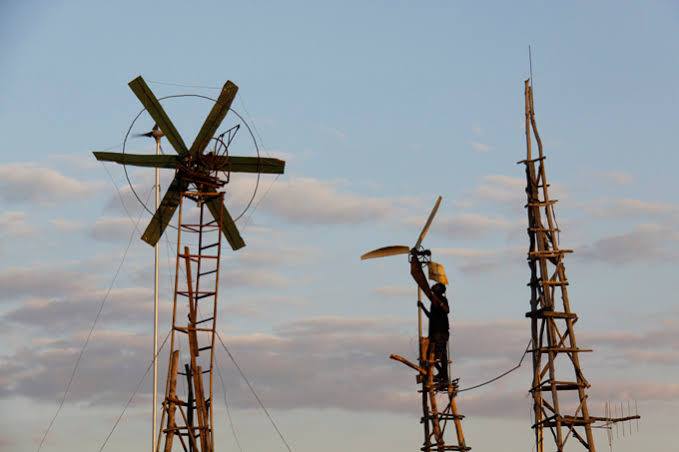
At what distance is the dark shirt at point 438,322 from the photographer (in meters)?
53.5

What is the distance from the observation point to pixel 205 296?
55875 millimetres

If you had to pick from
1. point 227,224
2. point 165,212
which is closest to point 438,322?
point 227,224

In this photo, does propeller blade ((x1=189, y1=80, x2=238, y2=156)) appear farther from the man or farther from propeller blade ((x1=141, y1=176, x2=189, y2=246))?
the man

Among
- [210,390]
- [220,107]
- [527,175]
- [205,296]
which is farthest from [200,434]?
[527,175]

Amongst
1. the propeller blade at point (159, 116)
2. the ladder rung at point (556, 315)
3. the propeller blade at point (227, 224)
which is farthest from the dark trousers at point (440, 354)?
the propeller blade at point (159, 116)

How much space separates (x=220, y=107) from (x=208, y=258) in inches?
229

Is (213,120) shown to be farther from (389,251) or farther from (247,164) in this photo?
(389,251)

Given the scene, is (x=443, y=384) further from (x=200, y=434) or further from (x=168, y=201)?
(x=168, y=201)

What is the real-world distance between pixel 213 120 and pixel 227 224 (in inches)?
167

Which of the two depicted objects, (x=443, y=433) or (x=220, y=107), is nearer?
(x=443, y=433)

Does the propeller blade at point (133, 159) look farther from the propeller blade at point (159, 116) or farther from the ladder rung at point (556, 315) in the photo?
the ladder rung at point (556, 315)

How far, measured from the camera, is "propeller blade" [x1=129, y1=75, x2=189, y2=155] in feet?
185

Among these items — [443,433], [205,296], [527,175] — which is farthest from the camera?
[527,175]

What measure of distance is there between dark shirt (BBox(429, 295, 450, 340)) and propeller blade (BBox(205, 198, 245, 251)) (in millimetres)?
8972
